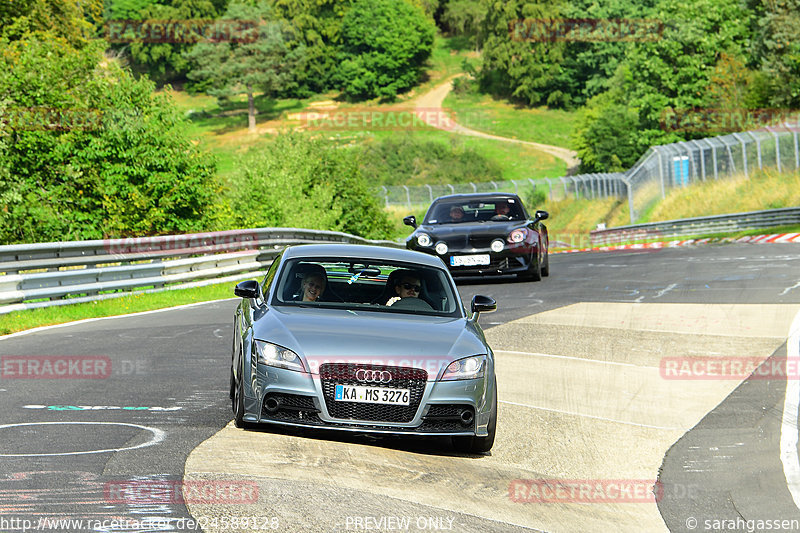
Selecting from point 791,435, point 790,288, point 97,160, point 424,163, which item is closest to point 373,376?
point 791,435

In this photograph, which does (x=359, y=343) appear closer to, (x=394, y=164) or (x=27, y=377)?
(x=27, y=377)

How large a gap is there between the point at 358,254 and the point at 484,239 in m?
10.8

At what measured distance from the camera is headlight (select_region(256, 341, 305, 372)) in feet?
23.6

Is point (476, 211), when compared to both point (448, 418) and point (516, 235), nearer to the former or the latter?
point (516, 235)

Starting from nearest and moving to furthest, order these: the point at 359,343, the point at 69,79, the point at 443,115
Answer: the point at 359,343 < the point at 69,79 < the point at 443,115

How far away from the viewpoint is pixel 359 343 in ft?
23.9

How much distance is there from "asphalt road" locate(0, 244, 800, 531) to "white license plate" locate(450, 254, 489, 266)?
440cm

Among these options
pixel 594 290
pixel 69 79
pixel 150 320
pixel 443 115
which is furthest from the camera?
pixel 443 115

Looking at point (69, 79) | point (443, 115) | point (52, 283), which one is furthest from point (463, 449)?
point (443, 115)

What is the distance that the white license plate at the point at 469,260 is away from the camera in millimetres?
19578

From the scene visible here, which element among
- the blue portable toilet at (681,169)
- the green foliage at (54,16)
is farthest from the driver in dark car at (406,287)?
the blue portable toilet at (681,169)

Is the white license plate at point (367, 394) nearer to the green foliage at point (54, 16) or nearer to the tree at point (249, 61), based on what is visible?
the green foliage at point (54, 16)

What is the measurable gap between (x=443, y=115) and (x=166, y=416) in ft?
409

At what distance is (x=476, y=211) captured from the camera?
20688 mm
